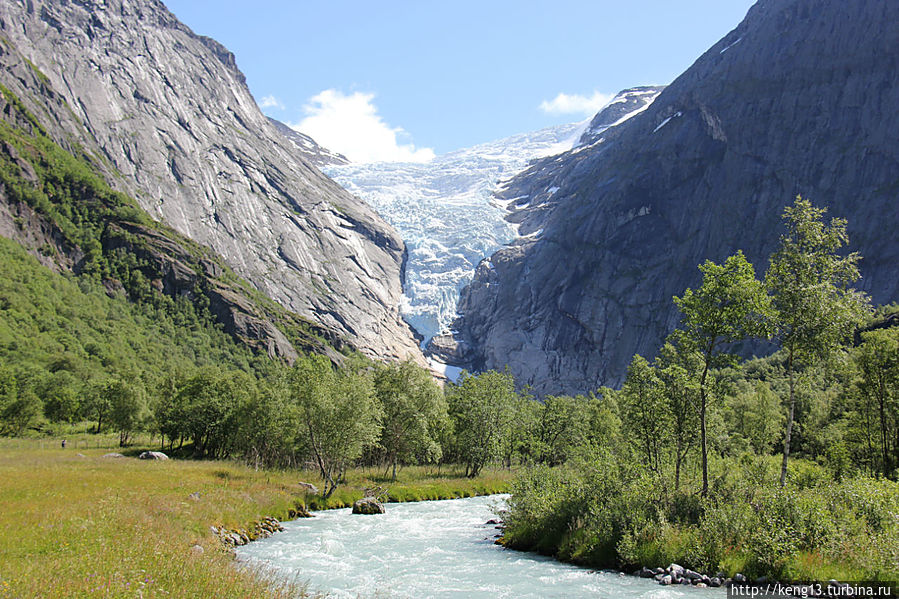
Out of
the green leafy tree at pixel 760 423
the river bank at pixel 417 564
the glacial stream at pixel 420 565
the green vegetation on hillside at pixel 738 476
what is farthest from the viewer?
the green leafy tree at pixel 760 423

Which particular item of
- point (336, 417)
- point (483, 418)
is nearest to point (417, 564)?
point (336, 417)

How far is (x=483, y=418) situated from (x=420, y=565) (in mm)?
40447

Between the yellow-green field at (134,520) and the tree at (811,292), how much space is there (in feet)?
79.8

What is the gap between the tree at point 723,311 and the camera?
2566cm

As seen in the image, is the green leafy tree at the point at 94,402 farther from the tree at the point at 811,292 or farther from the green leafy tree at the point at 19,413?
the tree at the point at 811,292

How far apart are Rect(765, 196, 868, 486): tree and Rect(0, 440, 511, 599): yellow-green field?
24.3m

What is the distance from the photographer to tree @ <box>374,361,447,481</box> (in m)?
62.9

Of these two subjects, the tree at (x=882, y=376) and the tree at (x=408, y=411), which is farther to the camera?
the tree at (x=408, y=411)

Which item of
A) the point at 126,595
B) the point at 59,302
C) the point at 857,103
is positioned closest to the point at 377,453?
the point at 126,595

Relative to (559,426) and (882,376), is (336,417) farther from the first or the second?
(559,426)

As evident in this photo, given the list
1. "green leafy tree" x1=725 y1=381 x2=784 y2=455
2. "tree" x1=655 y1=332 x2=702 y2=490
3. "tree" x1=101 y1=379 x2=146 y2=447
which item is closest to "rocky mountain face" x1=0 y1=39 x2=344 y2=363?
"tree" x1=101 y1=379 x2=146 y2=447

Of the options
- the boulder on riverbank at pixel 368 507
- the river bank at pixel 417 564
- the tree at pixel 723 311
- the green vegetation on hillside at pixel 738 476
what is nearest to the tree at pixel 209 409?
the boulder on riverbank at pixel 368 507

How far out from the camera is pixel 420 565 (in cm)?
2588

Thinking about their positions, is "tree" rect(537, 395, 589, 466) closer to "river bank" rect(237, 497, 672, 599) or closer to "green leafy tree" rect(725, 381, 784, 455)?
"green leafy tree" rect(725, 381, 784, 455)
